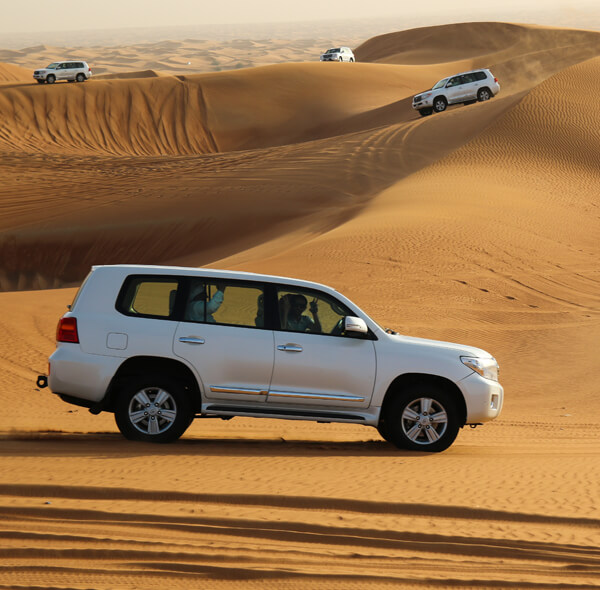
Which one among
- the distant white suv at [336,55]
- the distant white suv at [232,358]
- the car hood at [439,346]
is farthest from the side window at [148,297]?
the distant white suv at [336,55]

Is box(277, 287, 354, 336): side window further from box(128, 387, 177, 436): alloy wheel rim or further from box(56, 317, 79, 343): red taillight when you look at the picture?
box(56, 317, 79, 343): red taillight

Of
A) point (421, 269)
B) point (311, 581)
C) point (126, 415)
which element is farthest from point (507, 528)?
point (421, 269)

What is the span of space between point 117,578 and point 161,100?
167ft

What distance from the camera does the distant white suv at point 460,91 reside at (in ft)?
137

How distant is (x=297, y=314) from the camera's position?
884 centimetres

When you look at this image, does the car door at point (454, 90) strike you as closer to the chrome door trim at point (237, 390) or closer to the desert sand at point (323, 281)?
the desert sand at point (323, 281)

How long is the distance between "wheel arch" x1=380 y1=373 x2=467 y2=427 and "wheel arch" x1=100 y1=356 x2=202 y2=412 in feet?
5.95

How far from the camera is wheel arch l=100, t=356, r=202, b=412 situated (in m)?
8.62

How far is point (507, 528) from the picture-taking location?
6305 millimetres

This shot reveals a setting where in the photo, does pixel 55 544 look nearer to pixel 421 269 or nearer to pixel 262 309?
pixel 262 309

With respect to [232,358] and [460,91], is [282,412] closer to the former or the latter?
[232,358]

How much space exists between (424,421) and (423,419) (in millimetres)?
24

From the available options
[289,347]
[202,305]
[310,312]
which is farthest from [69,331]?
[310,312]

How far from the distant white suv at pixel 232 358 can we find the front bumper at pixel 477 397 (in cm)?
1
